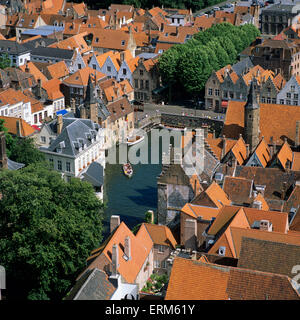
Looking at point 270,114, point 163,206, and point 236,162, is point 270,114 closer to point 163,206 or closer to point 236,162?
point 236,162

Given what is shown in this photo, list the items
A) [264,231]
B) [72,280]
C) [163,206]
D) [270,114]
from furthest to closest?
[270,114] → [163,206] → [72,280] → [264,231]

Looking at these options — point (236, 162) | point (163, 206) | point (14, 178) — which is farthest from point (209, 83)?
point (14, 178)

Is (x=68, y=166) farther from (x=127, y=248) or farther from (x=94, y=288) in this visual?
(x=94, y=288)

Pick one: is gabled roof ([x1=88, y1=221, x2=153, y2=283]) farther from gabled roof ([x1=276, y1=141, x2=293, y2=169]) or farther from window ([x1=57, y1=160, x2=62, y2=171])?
window ([x1=57, y1=160, x2=62, y2=171])

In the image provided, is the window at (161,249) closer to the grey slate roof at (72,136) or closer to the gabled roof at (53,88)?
the grey slate roof at (72,136)

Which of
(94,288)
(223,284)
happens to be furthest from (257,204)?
(94,288)

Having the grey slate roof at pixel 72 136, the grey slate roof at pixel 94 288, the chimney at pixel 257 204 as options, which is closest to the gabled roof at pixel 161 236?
the chimney at pixel 257 204

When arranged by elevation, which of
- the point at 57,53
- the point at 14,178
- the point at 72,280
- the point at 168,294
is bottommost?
the point at 72,280

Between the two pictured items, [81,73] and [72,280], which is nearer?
[72,280]
